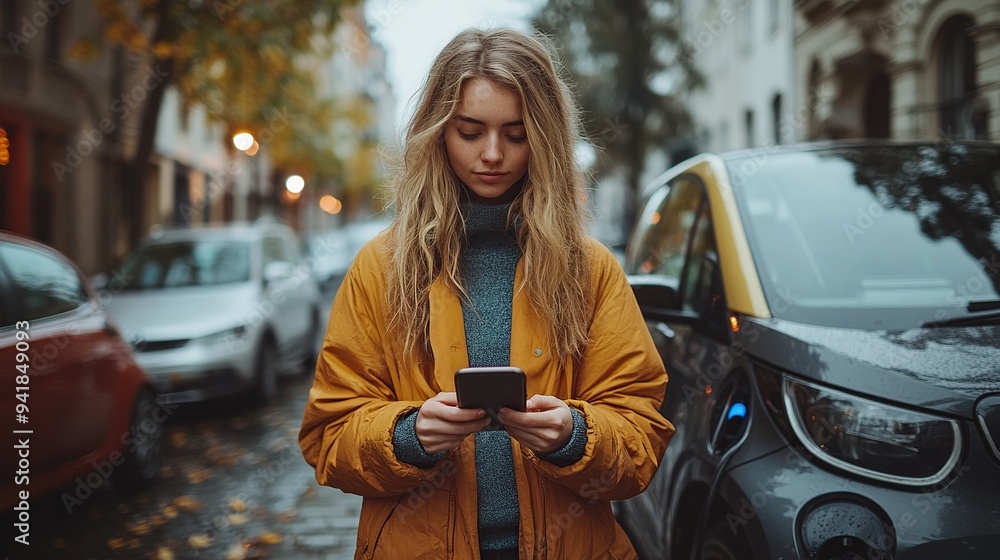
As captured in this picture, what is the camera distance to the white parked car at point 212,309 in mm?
7723

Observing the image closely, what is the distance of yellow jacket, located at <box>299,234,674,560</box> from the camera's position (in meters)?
1.76

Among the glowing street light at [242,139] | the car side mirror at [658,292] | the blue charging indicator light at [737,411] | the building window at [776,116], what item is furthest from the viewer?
the building window at [776,116]

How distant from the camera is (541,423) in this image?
1.62m

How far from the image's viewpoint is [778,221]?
3.09m

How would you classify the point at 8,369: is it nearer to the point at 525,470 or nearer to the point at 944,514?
the point at 525,470

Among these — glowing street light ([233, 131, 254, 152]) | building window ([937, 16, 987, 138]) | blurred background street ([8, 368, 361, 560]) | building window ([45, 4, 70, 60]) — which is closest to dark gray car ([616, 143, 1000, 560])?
blurred background street ([8, 368, 361, 560])

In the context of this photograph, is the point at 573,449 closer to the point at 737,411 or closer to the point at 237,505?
the point at 737,411

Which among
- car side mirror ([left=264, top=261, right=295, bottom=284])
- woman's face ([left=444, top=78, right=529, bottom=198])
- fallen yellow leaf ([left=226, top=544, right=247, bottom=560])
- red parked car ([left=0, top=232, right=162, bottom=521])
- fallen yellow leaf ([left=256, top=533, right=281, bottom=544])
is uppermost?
woman's face ([left=444, top=78, right=529, bottom=198])

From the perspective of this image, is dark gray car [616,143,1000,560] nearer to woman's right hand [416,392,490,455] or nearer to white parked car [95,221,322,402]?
woman's right hand [416,392,490,455]

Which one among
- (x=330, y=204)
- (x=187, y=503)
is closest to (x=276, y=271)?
(x=187, y=503)

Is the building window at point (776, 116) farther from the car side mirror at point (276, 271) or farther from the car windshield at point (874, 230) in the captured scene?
the car windshield at point (874, 230)

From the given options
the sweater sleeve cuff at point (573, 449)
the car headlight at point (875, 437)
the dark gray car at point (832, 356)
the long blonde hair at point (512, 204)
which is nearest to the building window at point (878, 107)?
the dark gray car at point (832, 356)

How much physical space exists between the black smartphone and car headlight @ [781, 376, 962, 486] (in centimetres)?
105

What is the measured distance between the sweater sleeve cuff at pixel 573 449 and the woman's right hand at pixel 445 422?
156mm
